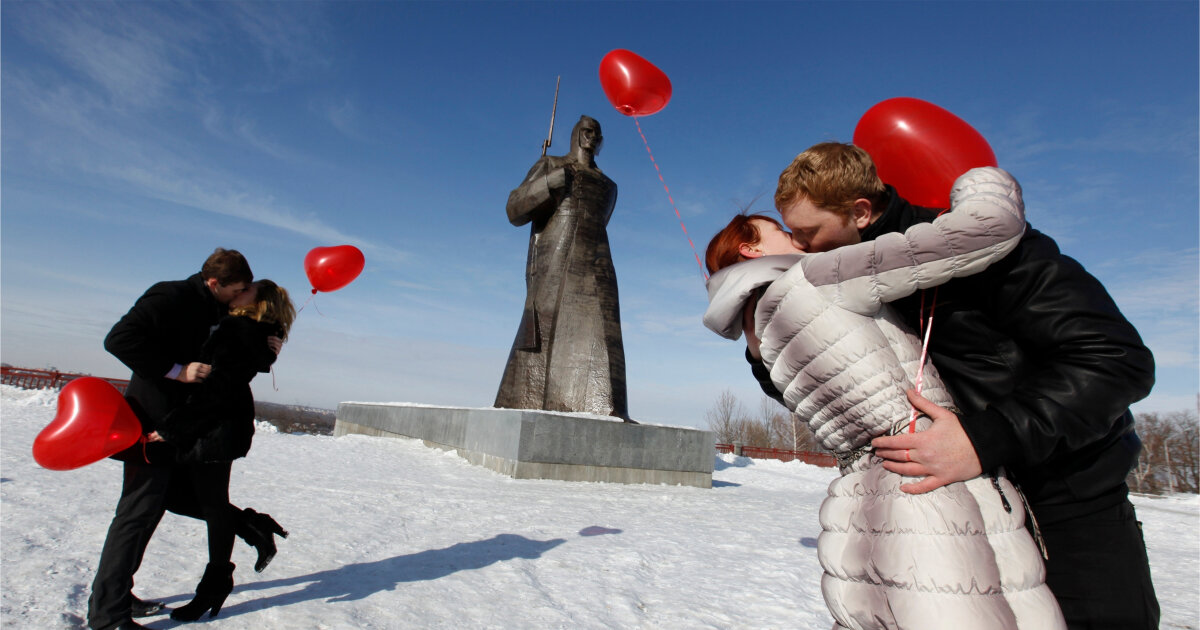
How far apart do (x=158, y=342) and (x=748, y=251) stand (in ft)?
7.64

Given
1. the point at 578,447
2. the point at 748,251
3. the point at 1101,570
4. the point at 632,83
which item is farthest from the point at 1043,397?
the point at 578,447

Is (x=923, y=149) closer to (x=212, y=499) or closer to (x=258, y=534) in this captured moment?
(x=212, y=499)

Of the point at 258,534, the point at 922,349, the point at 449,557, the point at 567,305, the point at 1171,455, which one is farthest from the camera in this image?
the point at 1171,455

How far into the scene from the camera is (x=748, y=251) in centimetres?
147

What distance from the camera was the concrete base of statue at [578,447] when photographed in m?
6.99

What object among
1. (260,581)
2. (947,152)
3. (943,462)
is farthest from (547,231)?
(943,462)

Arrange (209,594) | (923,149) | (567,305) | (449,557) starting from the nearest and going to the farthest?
(923,149) < (209,594) < (449,557) < (567,305)

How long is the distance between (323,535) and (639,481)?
4.44 metres

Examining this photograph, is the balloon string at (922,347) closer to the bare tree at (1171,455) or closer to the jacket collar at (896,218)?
the jacket collar at (896,218)

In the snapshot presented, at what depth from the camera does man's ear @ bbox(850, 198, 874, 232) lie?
1.35m

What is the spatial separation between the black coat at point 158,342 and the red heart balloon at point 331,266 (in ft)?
4.84

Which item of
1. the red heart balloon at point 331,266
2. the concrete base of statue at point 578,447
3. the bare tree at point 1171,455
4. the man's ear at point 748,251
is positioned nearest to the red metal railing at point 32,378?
the concrete base of statue at point 578,447

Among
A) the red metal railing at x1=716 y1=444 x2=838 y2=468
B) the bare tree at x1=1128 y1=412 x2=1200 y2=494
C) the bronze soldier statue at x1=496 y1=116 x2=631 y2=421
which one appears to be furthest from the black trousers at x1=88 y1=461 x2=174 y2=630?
the bare tree at x1=1128 y1=412 x2=1200 y2=494

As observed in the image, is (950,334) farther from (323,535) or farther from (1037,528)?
(323,535)
